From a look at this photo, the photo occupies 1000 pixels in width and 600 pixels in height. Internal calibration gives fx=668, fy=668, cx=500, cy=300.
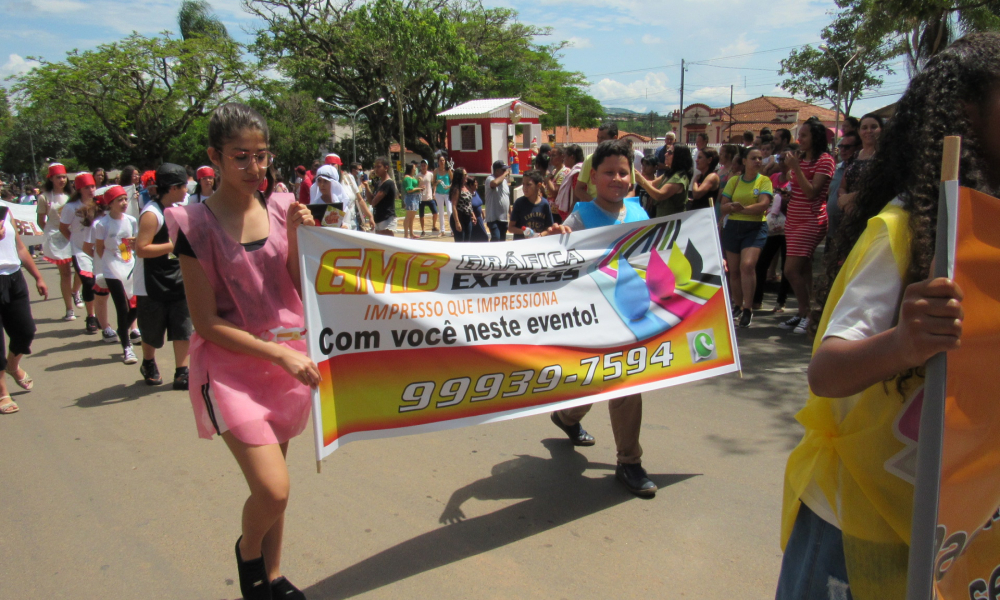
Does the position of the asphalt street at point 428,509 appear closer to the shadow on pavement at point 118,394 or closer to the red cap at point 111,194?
the shadow on pavement at point 118,394

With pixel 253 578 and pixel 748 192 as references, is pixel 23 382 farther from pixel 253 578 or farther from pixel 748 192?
pixel 748 192

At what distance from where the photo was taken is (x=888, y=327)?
131 cm

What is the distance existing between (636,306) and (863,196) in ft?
6.82

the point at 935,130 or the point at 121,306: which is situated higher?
the point at 935,130

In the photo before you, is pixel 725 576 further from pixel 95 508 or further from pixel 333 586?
pixel 95 508

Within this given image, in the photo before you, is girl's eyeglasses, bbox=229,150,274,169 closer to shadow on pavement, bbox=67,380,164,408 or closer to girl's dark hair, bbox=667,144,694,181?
shadow on pavement, bbox=67,380,164,408

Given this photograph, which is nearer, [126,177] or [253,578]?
[253,578]

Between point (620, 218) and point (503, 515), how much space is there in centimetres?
173

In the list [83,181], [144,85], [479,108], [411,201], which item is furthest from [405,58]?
[83,181]

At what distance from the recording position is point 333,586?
9.56ft

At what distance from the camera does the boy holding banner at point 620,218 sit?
11.8 feet

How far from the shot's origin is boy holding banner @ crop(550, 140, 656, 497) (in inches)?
141

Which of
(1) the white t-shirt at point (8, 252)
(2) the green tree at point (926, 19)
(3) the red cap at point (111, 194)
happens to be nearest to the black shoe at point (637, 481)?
(1) the white t-shirt at point (8, 252)

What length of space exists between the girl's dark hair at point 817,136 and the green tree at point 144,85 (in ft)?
116
